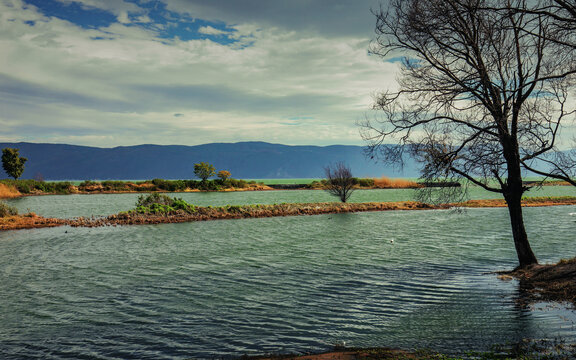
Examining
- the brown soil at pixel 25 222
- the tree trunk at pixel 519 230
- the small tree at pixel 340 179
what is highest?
the small tree at pixel 340 179

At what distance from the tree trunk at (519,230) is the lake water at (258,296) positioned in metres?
1.50

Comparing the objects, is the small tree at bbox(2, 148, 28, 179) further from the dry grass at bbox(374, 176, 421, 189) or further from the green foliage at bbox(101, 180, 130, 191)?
the dry grass at bbox(374, 176, 421, 189)

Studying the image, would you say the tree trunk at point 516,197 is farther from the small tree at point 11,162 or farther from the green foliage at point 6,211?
the small tree at point 11,162

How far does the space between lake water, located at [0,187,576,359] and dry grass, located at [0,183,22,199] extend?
4579 centimetres

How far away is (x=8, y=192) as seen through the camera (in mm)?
60625

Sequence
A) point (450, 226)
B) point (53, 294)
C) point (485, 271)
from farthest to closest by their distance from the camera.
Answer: point (450, 226)
point (485, 271)
point (53, 294)

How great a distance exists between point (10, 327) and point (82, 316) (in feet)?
5.15

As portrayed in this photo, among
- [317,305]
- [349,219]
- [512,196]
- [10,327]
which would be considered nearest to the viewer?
[10,327]

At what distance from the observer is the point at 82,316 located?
9.66 meters

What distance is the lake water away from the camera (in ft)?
25.7

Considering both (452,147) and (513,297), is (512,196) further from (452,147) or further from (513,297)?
(513,297)

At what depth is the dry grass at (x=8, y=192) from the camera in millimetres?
58250

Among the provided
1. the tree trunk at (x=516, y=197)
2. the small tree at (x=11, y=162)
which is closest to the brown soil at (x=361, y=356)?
the tree trunk at (x=516, y=197)

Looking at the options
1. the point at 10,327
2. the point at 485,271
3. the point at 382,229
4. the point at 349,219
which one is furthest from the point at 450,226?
the point at 10,327
